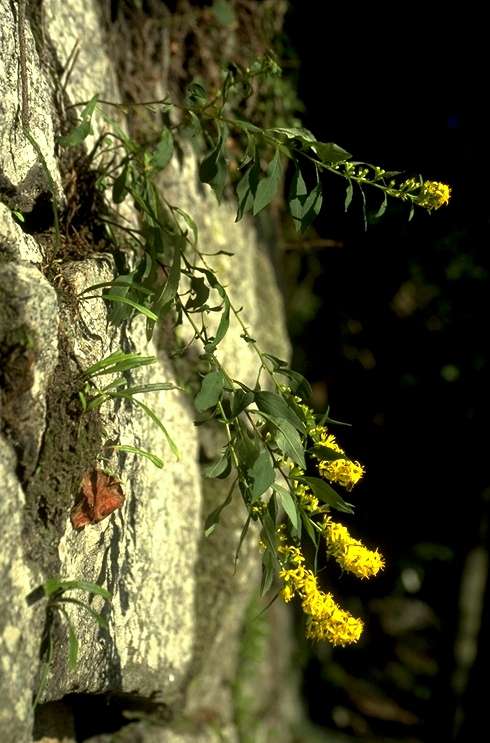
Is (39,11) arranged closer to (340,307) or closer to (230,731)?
(340,307)

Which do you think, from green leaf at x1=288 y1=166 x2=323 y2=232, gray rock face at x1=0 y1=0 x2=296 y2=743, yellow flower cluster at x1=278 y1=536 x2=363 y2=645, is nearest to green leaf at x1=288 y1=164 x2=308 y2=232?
green leaf at x1=288 y1=166 x2=323 y2=232

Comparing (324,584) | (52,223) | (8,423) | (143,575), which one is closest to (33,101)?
(52,223)

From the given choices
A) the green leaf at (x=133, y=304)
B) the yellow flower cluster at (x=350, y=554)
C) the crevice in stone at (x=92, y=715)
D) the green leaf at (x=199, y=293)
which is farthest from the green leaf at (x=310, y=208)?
the crevice in stone at (x=92, y=715)

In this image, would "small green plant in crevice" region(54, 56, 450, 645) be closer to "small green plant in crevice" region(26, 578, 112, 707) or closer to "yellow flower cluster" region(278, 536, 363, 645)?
"yellow flower cluster" region(278, 536, 363, 645)

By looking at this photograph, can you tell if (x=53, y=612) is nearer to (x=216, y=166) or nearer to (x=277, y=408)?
(x=277, y=408)

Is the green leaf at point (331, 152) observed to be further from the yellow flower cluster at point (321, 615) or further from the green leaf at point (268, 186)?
the yellow flower cluster at point (321, 615)

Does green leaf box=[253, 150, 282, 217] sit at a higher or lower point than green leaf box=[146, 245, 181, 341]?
higher
